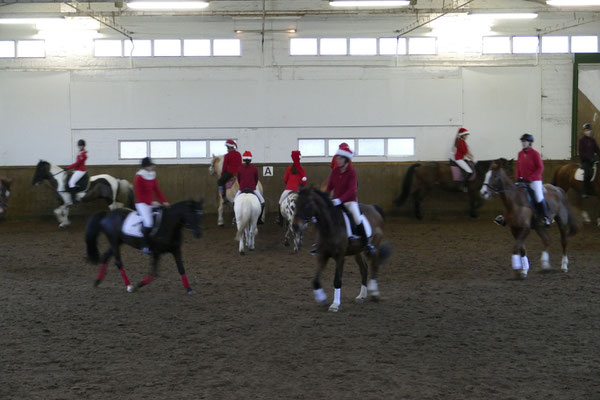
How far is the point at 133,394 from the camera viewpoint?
534cm

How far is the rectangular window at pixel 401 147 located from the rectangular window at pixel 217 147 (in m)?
4.98

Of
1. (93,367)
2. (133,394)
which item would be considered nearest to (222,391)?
(133,394)

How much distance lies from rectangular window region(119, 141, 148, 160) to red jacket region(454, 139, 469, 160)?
9.02m

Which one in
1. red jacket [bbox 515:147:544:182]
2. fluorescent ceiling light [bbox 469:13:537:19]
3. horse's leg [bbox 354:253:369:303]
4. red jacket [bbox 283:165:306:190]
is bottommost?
horse's leg [bbox 354:253:369:303]

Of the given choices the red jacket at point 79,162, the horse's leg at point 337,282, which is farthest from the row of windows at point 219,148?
the horse's leg at point 337,282

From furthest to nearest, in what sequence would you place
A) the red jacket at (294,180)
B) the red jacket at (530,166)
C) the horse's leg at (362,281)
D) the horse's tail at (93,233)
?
the red jacket at (294,180), the red jacket at (530,166), the horse's tail at (93,233), the horse's leg at (362,281)

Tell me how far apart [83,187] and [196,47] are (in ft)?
18.8

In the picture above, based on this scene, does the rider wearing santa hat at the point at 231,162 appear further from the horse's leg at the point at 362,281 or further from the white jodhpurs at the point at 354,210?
the white jodhpurs at the point at 354,210

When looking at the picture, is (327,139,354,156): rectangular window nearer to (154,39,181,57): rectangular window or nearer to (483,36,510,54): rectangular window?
(483,36,510,54): rectangular window

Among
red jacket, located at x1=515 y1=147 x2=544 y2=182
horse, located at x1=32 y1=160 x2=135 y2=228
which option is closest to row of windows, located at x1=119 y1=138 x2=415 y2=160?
horse, located at x1=32 y1=160 x2=135 y2=228

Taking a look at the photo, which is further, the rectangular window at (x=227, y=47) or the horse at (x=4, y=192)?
the rectangular window at (x=227, y=47)

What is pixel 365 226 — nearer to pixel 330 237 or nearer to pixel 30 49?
pixel 330 237

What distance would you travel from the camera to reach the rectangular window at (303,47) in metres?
20.2

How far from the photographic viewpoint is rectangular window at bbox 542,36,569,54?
20.4 metres
